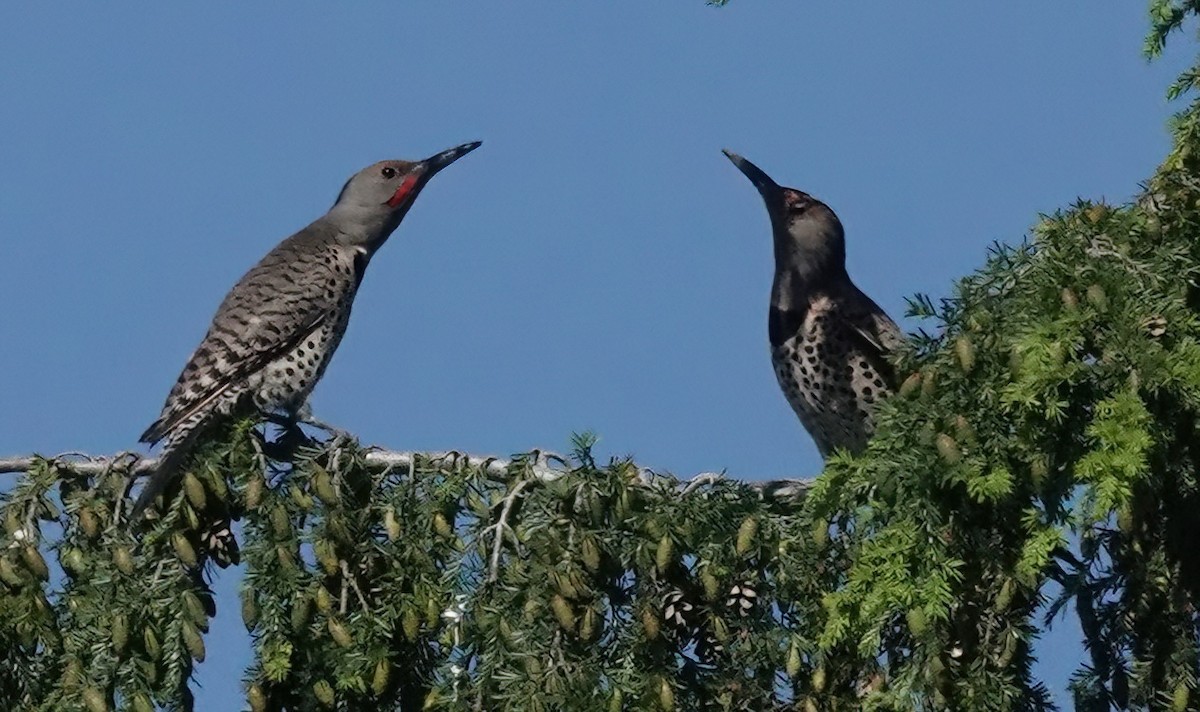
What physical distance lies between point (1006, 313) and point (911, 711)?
798 millimetres

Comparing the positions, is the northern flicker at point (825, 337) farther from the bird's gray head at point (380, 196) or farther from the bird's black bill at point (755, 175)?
the bird's gray head at point (380, 196)

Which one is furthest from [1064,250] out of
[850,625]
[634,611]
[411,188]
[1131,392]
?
[411,188]

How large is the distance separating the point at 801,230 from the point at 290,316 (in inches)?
76.1

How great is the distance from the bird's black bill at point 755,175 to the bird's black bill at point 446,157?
43.0 inches

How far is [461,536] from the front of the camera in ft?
13.3

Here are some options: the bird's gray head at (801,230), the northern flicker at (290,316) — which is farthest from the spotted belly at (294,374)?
the bird's gray head at (801,230)

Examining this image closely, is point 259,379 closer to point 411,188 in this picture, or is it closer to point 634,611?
point 411,188

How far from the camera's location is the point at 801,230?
6883 mm

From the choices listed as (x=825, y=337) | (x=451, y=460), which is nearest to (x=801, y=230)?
(x=825, y=337)

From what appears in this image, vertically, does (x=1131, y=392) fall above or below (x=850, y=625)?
above

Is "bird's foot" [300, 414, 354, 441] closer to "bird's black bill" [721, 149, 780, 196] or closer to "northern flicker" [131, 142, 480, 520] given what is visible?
"northern flicker" [131, 142, 480, 520]

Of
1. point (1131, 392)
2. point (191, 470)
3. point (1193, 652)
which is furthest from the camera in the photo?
point (191, 470)

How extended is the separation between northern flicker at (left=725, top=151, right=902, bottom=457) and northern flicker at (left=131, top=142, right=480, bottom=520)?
1570 mm

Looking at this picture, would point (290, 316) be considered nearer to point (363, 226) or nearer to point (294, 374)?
point (294, 374)
